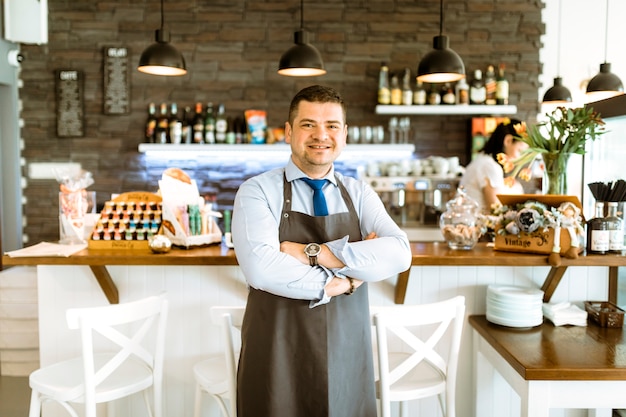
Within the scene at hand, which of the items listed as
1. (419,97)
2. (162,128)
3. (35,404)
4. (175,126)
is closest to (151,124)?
(162,128)

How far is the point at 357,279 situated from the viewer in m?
1.92

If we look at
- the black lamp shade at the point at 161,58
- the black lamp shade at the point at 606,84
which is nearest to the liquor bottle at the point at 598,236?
the black lamp shade at the point at 606,84

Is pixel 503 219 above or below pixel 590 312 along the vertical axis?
above

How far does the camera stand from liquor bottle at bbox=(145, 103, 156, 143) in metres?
5.39

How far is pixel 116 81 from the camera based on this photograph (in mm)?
5496

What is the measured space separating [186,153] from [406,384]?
3.89m

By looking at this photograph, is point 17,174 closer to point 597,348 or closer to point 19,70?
point 19,70

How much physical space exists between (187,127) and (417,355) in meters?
3.77

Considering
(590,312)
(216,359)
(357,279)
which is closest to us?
(357,279)

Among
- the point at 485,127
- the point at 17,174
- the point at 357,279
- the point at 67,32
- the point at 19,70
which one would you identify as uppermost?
the point at 67,32

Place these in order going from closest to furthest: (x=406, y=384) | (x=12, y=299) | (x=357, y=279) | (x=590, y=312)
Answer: (x=357, y=279), (x=406, y=384), (x=590, y=312), (x=12, y=299)

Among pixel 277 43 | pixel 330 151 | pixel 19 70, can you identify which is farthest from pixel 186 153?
pixel 330 151

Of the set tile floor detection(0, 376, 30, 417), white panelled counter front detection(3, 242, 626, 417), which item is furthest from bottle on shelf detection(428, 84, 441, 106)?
tile floor detection(0, 376, 30, 417)

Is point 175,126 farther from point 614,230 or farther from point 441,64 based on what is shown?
point 614,230
